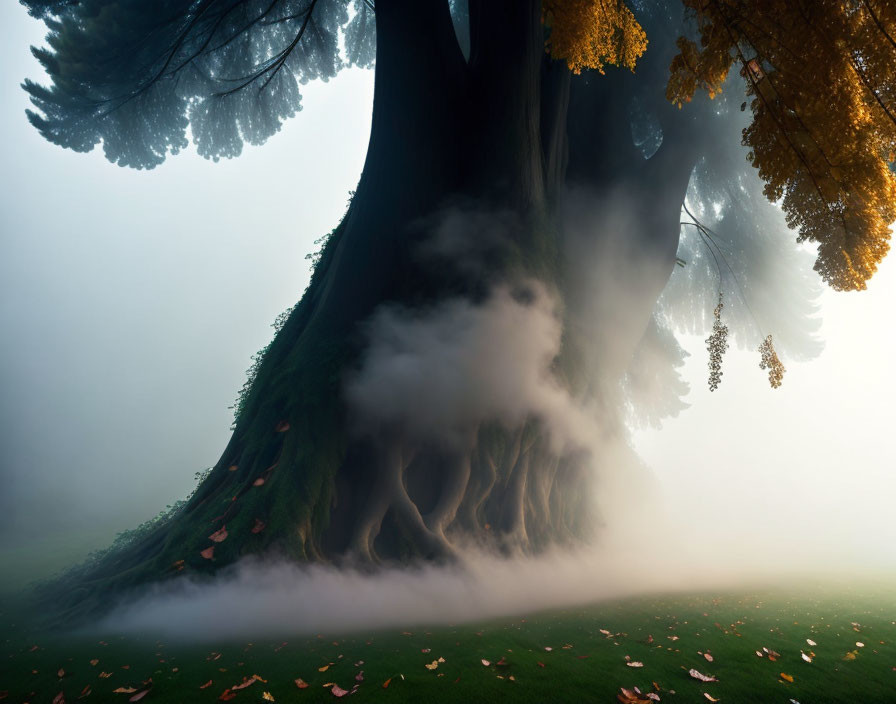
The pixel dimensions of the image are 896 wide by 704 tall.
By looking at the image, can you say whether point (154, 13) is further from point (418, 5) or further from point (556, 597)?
point (556, 597)

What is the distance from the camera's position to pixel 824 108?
4117mm

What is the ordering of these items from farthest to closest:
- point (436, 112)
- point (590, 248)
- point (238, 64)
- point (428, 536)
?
point (238, 64), point (590, 248), point (436, 112), point (428, 536)

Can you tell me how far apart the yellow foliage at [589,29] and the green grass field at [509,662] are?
517cm

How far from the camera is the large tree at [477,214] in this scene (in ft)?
14.2

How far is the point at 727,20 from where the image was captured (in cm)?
425

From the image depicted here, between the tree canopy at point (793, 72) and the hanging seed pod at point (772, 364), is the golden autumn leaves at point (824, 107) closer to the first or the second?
the tree canopy at point (793, 72)

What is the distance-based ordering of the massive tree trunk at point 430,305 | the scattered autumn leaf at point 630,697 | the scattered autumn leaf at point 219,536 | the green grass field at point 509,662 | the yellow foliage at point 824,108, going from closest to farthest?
1. the scattered autumn leaf at point 630,697
2. the green grass field at point 509,662
3. the yellow foliage at point 824,108
4. the scattered autumn leaf at point 219,536
5. the massive tree trunk at point 430,305

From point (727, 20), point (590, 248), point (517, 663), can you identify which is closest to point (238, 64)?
point (590, 248)

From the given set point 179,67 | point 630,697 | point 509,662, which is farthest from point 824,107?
point 179,67

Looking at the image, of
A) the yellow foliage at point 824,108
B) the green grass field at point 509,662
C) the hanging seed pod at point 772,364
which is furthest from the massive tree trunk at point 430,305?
the yellow foliage at point 824,108

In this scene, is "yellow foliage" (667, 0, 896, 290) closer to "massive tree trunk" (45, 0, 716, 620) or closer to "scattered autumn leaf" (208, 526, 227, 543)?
"massive tree trunk" (45, 0, 716, 620)

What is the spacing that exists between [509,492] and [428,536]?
1919mm

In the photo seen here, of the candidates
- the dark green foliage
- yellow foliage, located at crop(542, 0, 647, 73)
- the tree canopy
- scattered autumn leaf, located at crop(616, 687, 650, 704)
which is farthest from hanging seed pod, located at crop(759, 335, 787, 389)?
the dark green foliage

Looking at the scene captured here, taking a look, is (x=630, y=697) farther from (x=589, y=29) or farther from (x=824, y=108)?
(x=589, y=29)
